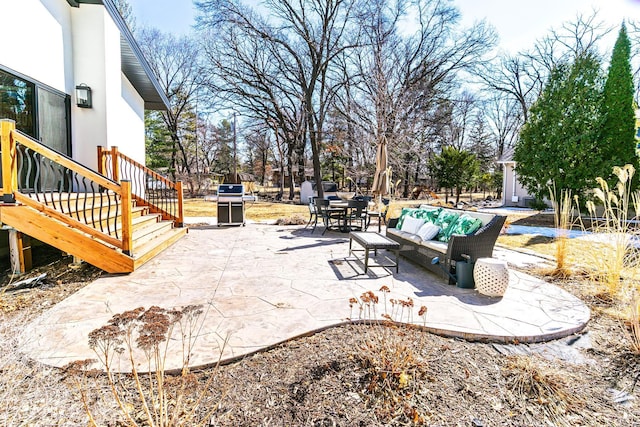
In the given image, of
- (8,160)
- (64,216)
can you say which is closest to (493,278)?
(64,216)

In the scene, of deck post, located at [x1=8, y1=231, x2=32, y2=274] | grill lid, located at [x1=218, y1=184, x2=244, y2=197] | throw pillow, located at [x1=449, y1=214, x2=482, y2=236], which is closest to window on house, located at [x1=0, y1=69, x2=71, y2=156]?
deck post, located at [x1=8, y1=231, x2=32, y2=274]

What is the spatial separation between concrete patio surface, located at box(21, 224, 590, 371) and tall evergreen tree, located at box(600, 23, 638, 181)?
8058mm

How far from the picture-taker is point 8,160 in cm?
412

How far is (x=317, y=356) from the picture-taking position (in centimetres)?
251

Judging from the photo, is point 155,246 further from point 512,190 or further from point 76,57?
point 512,190

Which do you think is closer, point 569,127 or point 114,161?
point 114,161

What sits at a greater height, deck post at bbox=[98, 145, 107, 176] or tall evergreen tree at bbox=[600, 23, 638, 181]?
tall evergreen tree at bbox=[600, 23, 638, 181]

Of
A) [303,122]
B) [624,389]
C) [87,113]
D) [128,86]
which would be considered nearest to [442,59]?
[303,122]

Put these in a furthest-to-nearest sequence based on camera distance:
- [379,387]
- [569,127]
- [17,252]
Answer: [569,127] < [17,252] < [379,387]

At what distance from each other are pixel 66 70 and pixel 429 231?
285 inches

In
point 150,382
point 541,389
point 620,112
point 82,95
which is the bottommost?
point 541,389

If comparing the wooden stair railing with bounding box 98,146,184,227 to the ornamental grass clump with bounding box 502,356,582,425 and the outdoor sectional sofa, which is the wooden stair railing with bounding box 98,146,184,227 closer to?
the outdoor sectional sofa

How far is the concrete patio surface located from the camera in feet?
8.85

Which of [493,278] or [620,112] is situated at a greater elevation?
[620,112]
